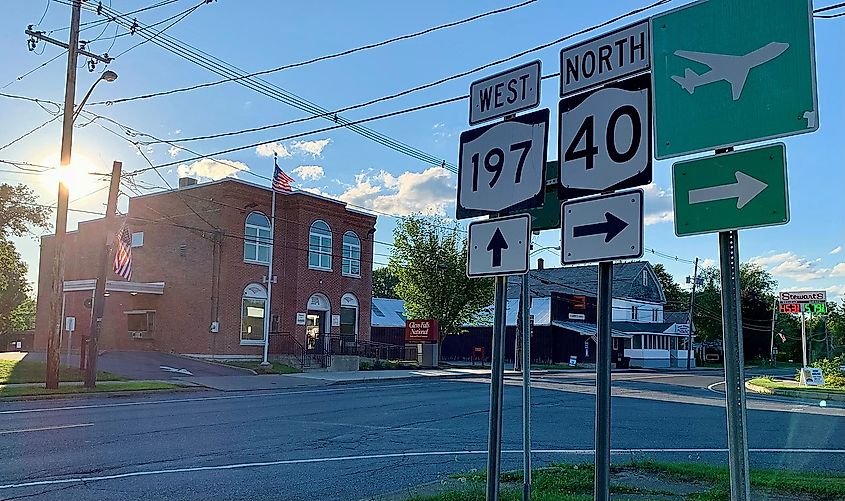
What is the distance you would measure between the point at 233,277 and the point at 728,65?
33056 mm

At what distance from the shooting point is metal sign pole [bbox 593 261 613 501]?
389cm

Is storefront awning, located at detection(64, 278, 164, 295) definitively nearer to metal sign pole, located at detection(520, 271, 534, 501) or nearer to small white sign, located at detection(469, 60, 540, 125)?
metal sign pole, located at detection(520, 271, 534, 501)

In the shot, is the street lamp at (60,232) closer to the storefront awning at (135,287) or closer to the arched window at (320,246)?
the storefront awning at (135,287)

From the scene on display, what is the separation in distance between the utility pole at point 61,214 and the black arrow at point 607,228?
63.9 ft

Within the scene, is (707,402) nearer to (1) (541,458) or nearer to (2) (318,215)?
(1) (541,458)

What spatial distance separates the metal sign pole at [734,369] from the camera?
133 inches

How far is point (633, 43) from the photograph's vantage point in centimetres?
438

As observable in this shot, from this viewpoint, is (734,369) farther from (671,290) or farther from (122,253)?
(671,290)

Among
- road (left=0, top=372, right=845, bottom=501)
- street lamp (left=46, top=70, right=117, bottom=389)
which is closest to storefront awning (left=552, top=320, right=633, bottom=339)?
road (left=0, top=372, right=845, bottom=501)

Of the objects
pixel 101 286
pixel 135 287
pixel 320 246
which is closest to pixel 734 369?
pixel 101 286

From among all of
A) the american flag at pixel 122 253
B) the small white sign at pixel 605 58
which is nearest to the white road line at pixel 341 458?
the small white sign at pixel 605 58

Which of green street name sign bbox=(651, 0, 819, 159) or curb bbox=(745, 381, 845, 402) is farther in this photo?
curb bbox=(745, 381, 845, 402)

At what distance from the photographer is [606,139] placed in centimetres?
425

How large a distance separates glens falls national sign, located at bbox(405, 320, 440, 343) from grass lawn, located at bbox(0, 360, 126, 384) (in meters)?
19.5
